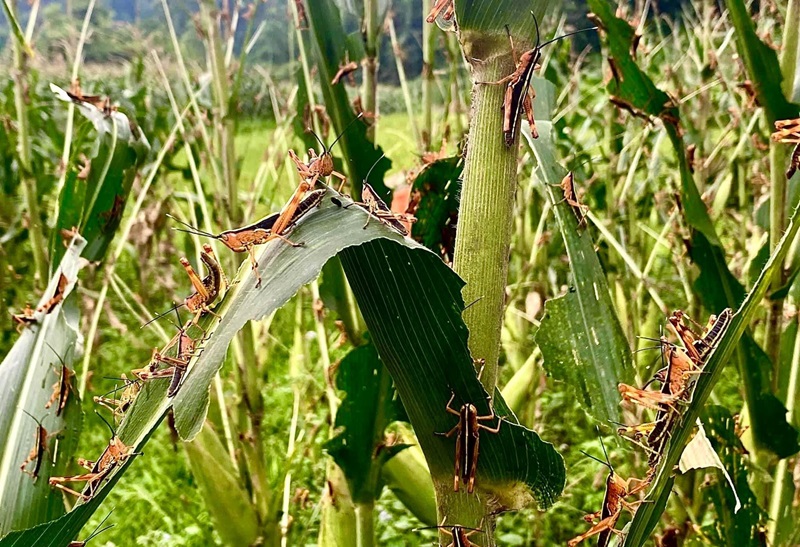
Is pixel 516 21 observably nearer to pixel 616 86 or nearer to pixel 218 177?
pixel 616 86

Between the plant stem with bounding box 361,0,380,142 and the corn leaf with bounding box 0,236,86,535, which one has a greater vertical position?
the plant stem with bounding box 361,0,380,142

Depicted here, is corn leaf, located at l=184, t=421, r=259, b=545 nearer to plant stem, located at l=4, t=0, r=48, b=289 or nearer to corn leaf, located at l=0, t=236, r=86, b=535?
corn leaf, located at l=0, t=236, r=86, b=535

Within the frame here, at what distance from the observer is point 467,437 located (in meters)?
0.27

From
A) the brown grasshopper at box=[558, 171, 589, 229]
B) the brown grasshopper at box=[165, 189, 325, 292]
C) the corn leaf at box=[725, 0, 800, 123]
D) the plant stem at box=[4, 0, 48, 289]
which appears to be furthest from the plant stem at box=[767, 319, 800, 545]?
the plant stem at box=[4, 0, 48, 289]

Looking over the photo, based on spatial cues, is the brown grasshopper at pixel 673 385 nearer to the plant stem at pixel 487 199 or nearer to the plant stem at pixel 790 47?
the plant stem at pixel 487 199

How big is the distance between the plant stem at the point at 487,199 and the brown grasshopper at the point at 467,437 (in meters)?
0.04

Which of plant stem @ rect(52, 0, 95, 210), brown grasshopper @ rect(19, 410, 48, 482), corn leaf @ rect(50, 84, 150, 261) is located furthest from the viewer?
plant stem @ rect(52, 0, 95, 210)

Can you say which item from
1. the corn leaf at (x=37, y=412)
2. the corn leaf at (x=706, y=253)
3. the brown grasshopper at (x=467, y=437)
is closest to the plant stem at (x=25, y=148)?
the corn leaf at (x=37, y=412)

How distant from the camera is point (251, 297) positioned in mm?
253

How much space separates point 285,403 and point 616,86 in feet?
3.68

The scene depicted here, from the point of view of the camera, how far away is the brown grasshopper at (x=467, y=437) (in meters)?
0.27

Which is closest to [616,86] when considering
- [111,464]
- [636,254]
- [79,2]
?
[111,464]

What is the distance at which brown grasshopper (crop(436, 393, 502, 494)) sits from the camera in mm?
274

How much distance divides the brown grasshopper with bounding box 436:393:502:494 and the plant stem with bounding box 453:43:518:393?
40mm
